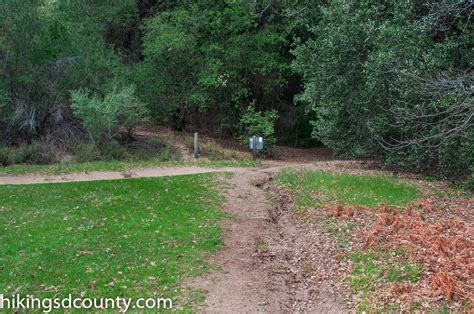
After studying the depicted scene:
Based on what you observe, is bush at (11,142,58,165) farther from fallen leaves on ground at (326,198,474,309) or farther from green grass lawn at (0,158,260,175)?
fallen leaves on ground at (326,198,474,309)

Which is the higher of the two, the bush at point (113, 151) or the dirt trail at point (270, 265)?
the bush at point (113, 151)

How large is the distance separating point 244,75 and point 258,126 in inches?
144

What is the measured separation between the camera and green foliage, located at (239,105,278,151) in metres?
23.8

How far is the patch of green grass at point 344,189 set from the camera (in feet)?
41.2

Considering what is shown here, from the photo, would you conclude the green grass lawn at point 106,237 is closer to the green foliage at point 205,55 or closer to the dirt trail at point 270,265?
the dirt trail at point 270,265

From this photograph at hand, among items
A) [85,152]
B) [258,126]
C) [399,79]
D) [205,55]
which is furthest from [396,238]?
[205,55]

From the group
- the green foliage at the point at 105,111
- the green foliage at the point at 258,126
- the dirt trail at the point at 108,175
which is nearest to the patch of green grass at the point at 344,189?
the dirt trail at the point at 108,175

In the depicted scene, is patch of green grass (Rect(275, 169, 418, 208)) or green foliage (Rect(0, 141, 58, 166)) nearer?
patch of green grass (Rect(275, 169, 418, 208))

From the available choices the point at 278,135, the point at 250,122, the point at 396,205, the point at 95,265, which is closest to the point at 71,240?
the point at 95,265

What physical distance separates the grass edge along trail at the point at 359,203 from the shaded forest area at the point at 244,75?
1660 millimetres

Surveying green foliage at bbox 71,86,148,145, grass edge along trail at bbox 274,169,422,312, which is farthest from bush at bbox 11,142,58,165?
grass edge along trail at bbox 274,169,422,312

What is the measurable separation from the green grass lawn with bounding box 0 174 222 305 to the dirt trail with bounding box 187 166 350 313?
17.2 inches

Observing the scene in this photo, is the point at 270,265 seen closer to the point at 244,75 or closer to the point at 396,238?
the point at 396,238

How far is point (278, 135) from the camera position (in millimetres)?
29641
